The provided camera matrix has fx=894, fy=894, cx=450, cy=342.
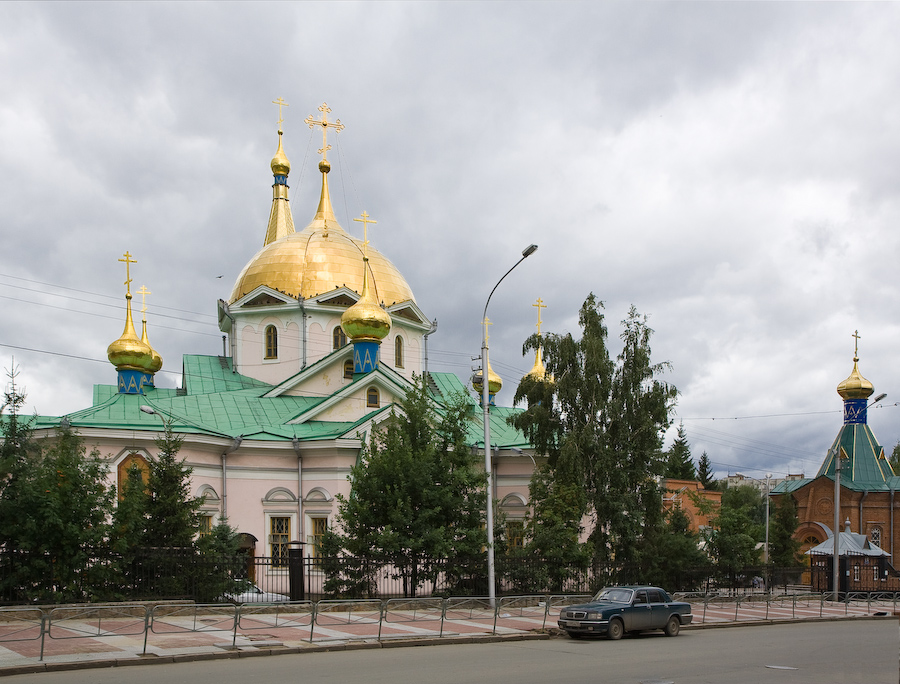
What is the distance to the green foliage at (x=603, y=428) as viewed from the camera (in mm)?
27375

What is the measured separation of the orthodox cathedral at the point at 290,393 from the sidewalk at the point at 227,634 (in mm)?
7847

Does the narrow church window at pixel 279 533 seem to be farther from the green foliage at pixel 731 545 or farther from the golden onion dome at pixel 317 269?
the green foliage at pixel 731 545

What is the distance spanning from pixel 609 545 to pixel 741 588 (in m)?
7.24

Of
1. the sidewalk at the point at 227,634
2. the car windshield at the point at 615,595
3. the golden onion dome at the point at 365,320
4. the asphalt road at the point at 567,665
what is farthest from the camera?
the golden onion dome at the point at 365,320

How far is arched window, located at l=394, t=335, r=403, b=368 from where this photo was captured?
130 ft

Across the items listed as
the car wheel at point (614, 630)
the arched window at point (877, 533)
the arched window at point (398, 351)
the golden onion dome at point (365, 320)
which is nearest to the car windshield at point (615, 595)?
the car wheel at point (614, 630)

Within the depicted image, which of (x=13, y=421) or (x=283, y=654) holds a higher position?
(x=13, y=421)

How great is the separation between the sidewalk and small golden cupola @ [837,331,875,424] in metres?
27.3

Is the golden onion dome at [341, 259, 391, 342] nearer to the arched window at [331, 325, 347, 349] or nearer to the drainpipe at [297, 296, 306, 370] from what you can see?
the arched window at [331, 325, 347, 349]

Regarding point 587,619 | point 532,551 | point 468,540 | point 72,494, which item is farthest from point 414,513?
point 72,494

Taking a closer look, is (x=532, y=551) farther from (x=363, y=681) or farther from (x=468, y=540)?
(x=363, y=681)

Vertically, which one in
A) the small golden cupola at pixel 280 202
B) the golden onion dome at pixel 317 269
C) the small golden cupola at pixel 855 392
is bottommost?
the small golden cupola at pixel 855 392

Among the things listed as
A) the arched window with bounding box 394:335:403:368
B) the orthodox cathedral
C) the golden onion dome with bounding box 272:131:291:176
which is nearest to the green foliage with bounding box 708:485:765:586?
the orthodox cathedral

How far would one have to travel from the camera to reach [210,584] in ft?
71.2
